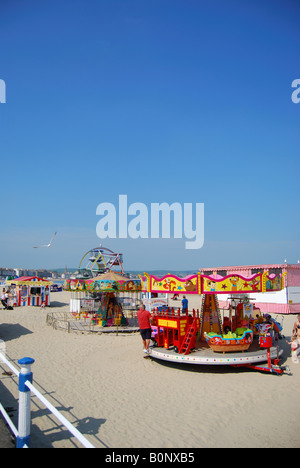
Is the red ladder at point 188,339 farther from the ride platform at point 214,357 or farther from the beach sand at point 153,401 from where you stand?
the beach sand at point 153,401

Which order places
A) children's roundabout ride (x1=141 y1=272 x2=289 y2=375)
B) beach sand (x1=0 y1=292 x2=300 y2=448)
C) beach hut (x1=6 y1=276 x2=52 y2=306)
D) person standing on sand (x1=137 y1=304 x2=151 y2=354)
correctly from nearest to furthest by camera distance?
beach sand (x1=0 y1=292 x2=300 y2=448)
children's roundabout ride (x1=141 y1=272 x2=289 y2=375)
person standing on sand (x1=137 y1=304 x2=151 y2=354)
beach hut (x1=6 y1=276 x2=52 y2=306)

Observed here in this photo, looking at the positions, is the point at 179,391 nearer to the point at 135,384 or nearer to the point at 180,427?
the point at 135,384

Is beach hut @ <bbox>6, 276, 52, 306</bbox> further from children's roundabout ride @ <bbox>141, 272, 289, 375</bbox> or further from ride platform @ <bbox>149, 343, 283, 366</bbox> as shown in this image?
ride platform @ <bbox>149, 343, 283, 366</bbox>

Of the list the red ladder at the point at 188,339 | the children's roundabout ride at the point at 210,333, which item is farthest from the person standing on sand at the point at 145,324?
the red ladder at the point at 188,339

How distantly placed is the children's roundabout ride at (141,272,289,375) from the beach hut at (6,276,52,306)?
19.7m

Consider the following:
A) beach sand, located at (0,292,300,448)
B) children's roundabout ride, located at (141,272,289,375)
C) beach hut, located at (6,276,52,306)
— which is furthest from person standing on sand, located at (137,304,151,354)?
beach hut, located at (6,276,52,306)

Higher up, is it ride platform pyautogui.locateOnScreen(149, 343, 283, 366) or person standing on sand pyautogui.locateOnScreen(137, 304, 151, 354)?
person standing on sand pyautogui.locateOnScreen(137, 304, 151, 354)

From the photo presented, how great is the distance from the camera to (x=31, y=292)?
2961 centimetres

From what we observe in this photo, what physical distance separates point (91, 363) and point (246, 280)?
6020mm

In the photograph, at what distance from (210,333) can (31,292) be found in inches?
911

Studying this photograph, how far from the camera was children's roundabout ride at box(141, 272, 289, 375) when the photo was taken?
32.3 ft

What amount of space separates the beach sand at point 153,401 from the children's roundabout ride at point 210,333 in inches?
18.4

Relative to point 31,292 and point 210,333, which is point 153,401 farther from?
point 31,292
